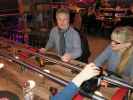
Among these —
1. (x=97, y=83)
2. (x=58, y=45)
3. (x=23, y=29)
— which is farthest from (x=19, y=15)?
(x=97, y=83)

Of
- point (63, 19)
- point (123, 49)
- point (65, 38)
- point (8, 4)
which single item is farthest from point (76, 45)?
point (8, 4)

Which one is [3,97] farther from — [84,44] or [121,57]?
[84,44]

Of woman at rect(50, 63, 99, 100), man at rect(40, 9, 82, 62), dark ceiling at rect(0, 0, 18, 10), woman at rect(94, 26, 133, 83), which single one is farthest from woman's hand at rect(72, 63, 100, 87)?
dark ceiling at rect(0, 0, 18, 10)

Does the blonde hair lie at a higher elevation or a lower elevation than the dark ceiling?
lower

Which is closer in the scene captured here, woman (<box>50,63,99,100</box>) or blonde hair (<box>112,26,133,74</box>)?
woman (<box>50,63,99,100</box>)

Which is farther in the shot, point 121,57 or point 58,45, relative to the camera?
point 58,45

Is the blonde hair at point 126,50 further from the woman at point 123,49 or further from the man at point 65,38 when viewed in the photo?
the man at point 65,38

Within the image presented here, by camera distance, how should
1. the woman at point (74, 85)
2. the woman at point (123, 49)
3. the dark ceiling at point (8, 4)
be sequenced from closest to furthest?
the woman at point (74, 85)
the woman at point (123, 49)
the dark ceiling at point (8, 4)

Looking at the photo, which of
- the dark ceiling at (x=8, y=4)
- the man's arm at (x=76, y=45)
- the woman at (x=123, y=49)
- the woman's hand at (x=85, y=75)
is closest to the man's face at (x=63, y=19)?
the man's arm at (x=76, y=45)

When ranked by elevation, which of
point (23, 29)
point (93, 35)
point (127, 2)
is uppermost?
point (127, 2)

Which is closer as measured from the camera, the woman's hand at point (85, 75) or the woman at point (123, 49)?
the woman's hand at point (85, 75)

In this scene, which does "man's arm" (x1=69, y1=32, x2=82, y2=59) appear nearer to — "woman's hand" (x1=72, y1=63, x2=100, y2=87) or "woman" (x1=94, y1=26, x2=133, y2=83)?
"woman" (x1=94, y1=26, x2=133, y2=83)

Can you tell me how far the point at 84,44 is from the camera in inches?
109

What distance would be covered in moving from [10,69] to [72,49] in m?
0.74
